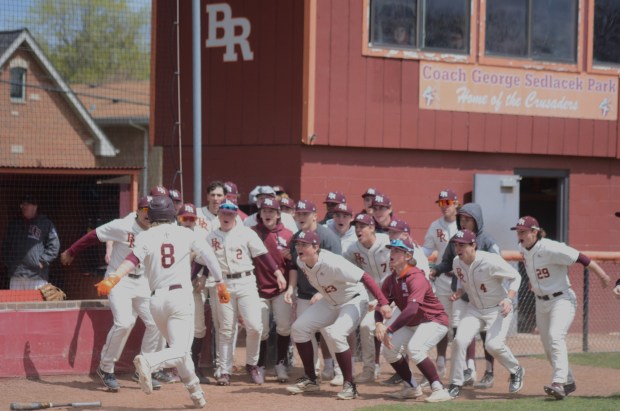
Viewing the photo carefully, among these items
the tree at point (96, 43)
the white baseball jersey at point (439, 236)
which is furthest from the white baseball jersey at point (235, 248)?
the tree at point (96, 43)

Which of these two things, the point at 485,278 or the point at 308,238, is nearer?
the point at 308,238

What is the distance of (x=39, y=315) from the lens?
32.9ft

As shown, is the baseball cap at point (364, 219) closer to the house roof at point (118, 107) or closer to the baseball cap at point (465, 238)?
the baseball cap at point (465, 238)

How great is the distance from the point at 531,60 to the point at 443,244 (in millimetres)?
4122

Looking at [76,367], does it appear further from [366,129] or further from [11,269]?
[366,129]

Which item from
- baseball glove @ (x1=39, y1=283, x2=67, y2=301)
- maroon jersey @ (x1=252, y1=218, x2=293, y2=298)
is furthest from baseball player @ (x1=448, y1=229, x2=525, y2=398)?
baseball glove @ (x1=39, y1=283, x2=67, y2=301)

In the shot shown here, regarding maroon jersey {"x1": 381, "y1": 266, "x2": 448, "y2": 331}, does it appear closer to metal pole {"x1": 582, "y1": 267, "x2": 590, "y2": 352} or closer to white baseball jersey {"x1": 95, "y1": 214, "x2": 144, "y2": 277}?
white baseball jersey {"x1": 95, "y1": 214, "x2": 144, "y2": 277}

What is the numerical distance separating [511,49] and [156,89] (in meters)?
4.99

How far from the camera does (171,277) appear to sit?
849 cm

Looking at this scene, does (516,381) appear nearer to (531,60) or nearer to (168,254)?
(168,254)

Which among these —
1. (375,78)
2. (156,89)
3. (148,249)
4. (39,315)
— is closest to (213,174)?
(156,89)

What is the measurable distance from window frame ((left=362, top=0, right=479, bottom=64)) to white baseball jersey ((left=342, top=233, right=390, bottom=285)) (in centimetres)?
367

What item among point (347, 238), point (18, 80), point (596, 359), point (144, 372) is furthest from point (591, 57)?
point (18, 80)

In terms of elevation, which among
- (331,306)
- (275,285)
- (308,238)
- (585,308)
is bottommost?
(585,308)
